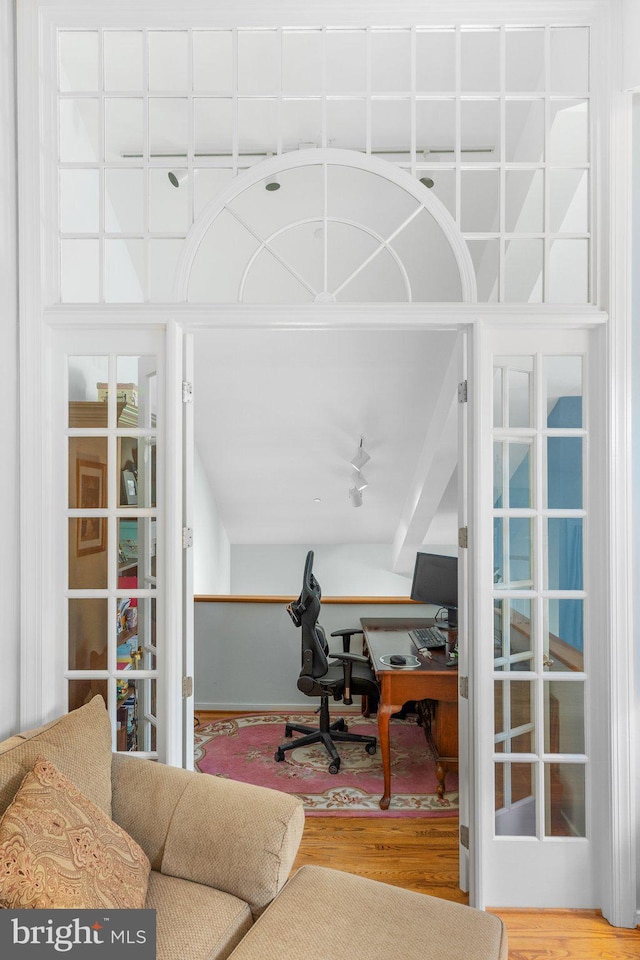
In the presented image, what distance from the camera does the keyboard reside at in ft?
10.7

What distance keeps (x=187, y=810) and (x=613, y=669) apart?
146 cm

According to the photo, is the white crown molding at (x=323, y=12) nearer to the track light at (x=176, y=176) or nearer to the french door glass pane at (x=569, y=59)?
the french door glass pane at (x=569, y=59)

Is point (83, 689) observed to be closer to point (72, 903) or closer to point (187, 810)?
point (187, 810)

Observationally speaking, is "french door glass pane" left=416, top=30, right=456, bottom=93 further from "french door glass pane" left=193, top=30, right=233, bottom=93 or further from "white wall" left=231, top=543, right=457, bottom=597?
"white wall" left=231, top=543, right=457, bottom=597

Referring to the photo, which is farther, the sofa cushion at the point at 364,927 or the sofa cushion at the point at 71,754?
the sofa cushion at the point at 71,754

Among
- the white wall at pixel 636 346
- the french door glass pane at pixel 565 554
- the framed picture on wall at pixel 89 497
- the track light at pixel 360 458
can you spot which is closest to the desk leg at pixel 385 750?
the french door glass pane at pixel 565 554

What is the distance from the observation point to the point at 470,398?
7.04 ft

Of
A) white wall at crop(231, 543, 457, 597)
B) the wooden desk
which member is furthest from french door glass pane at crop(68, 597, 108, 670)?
white wall at crop(231, 543, 457, 597)

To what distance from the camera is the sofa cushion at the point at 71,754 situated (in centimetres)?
Result: 146

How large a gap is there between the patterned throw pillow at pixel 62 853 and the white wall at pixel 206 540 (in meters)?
3.37

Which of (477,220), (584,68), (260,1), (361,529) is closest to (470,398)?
(477,220)

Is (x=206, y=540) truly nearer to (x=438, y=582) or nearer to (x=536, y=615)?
(x=438, y=582)

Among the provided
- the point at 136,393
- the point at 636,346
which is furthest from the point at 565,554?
the point at 136,393

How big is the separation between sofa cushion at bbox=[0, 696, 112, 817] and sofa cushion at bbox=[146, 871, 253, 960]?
0.25 meters
